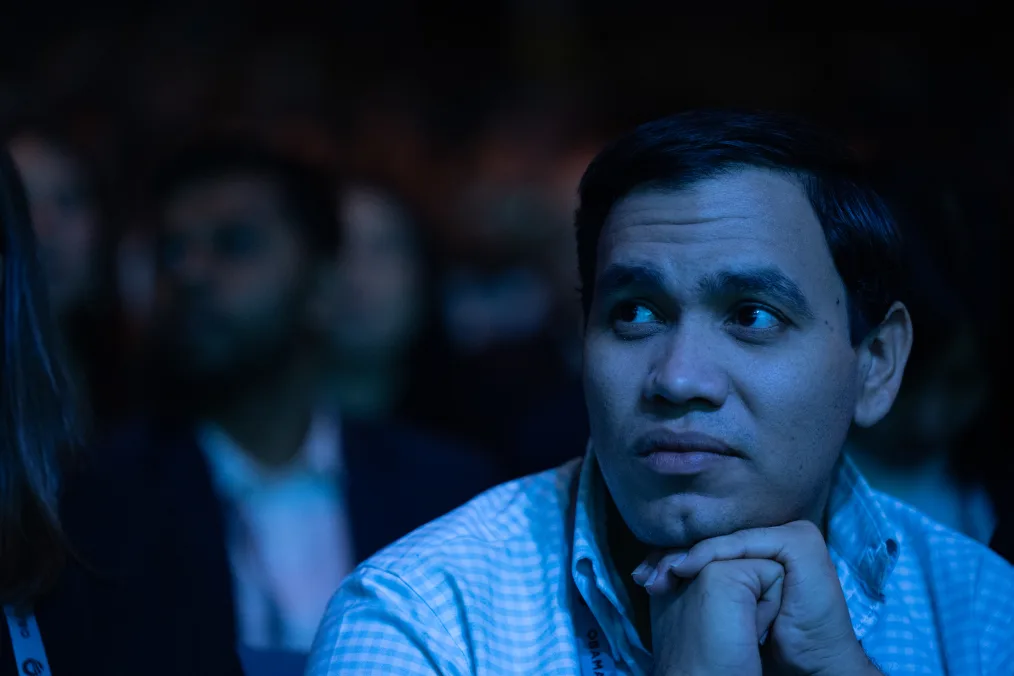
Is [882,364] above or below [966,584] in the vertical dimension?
above

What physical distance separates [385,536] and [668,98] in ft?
8.30

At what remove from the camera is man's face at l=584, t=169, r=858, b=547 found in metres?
1.11

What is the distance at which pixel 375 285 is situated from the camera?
9.22 feet

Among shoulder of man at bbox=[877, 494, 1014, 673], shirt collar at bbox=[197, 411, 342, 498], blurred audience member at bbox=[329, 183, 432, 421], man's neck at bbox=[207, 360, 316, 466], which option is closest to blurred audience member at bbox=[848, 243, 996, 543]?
shoulder of man at bbox=[877, 494, 1014, 673]

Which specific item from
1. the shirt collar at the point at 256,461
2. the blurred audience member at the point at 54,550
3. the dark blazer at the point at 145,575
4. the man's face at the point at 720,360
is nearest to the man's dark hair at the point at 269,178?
the shirt collar at the point at 256,461

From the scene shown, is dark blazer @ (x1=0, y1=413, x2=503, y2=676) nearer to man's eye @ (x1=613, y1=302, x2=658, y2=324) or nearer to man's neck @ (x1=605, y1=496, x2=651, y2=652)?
man's neck @ (x1=605, y1=496, x2=651, y2=652)

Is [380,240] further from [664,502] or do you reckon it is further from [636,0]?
[664,502]

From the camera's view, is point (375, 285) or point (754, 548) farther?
point (375, 285)

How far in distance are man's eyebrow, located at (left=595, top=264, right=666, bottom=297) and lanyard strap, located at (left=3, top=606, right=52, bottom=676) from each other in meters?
0.86

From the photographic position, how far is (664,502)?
1121 millimetres

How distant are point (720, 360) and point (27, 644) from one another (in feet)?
3.12

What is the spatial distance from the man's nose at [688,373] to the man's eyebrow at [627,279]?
70 millimetres

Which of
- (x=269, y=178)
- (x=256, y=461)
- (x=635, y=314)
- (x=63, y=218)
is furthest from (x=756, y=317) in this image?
(x=63, y=218)

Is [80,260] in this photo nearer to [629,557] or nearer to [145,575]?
[145,575]
